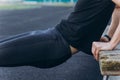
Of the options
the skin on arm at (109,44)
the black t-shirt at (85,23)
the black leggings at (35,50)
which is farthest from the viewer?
the black t-shirt at (85,23)

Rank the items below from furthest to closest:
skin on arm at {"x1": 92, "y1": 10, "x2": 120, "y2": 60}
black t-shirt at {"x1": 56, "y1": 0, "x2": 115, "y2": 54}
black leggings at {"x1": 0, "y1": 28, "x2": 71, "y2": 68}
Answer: black t-shirt at {"x1": 56, "y1": 0, "x2": 115, "y2": 54} < black leggings at {"x1": 0, "y1": 28, "x2": 71, "y2": 68} < skin on arm at {"x1": 92, "y1": 10, "x2": 120, "y2": 60}

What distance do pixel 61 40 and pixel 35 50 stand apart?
0.25 m

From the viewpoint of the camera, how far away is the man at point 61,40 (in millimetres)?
3279

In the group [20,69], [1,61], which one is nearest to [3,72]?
[20,69]

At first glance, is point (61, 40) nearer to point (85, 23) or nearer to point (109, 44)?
point (85, 23)

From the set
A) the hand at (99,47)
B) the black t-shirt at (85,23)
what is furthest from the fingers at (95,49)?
the black t-shirt at (85,23)

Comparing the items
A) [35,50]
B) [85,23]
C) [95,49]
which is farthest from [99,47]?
[35,50]

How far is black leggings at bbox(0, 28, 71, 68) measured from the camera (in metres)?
3.27

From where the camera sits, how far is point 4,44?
3.28 meters

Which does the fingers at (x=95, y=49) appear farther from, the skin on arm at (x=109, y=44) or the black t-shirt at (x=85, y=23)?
the black t-shirt at (x=85, y=23)

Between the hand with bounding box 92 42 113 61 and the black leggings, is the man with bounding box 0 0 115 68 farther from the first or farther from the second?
the hand with bounding box 92 42 113 61

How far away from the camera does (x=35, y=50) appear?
3.31 metres

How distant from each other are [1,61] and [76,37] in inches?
26.2

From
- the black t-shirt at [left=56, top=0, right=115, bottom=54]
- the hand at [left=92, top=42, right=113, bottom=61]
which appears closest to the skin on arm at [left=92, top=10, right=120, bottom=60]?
the hand at [left=92, top=42, right=113, bottom=61]
